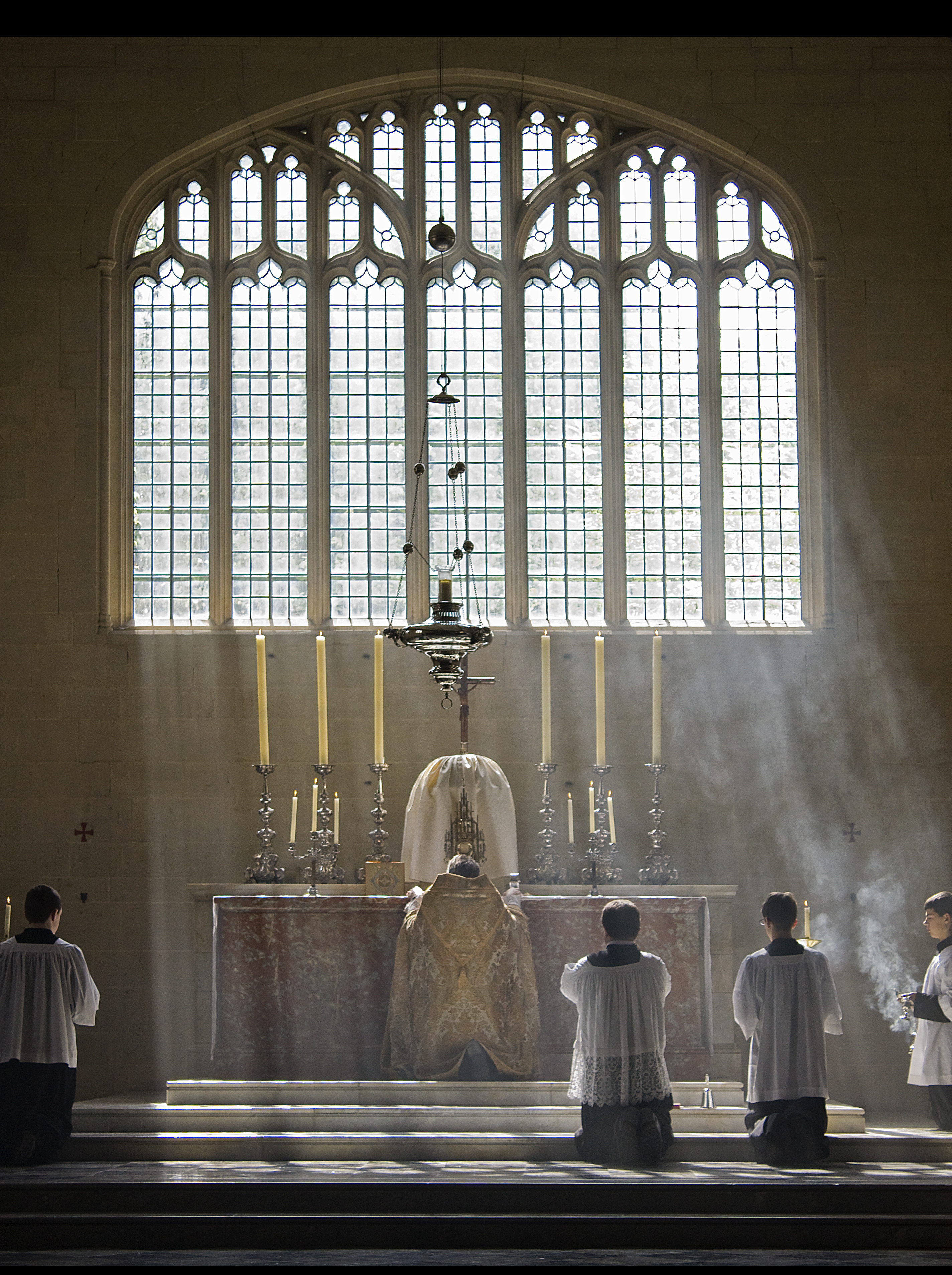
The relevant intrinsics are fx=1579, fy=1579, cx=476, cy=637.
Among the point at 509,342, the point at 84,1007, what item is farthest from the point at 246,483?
the point at 84,1007

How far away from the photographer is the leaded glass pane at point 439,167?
1146 cm

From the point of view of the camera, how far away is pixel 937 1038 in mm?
7891

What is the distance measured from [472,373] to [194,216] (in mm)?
2340

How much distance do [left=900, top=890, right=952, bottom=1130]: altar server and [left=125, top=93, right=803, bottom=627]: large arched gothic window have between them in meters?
3.64

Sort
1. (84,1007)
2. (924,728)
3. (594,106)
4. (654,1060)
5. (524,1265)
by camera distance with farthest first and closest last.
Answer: (594,106)
(924,728)
(84,1007)
(654,1060)
(524,1265)

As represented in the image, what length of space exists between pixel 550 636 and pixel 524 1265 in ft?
19.5

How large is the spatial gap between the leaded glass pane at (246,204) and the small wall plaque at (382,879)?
199 inches

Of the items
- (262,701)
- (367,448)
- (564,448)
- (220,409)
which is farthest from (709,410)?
(262,701)

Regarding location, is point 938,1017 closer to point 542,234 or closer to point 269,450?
point 269,450

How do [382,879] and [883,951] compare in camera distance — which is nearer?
[382,879]

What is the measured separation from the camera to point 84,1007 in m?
7.64

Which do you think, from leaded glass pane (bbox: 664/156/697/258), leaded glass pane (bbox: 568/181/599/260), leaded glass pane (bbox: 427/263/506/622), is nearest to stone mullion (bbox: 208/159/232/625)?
leaded glass pane (bbox: 427/263/506/622)

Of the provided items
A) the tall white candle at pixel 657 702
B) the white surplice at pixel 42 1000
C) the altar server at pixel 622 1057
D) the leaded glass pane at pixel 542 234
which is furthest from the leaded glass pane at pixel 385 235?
the altar server at pixel 622 1057

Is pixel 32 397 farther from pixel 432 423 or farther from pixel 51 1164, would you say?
pixel 51 1164
